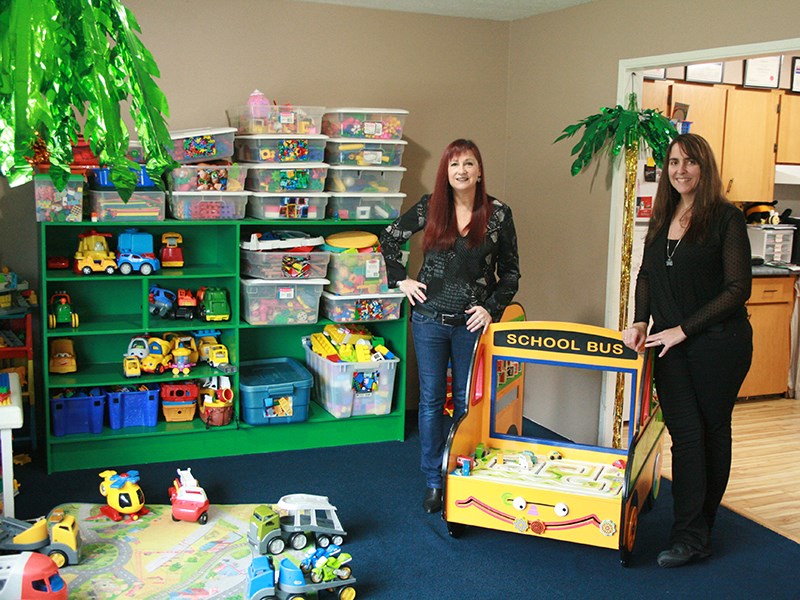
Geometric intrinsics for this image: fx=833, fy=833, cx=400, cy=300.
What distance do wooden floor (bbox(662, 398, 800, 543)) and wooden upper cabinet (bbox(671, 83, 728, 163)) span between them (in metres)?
1.55

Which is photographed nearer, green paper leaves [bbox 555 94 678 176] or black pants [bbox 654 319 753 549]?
black pants [bbox 654 319 753 549]

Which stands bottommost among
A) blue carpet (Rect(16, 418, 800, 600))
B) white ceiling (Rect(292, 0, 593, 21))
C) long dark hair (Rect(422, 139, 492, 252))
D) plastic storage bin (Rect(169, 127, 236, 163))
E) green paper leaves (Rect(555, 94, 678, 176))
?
blue carpet (Rect(16, 418, 800, 600))

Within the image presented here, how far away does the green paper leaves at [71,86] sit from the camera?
0.69 metres

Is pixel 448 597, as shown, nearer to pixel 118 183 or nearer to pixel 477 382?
pixel 477 382

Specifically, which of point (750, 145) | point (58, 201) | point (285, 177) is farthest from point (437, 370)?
point (750, 145)

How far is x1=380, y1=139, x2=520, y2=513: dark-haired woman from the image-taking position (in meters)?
3.11

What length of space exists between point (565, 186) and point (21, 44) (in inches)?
144

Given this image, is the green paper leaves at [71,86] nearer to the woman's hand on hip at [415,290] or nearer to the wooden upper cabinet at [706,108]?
the woman's hand on hip at [415,290]

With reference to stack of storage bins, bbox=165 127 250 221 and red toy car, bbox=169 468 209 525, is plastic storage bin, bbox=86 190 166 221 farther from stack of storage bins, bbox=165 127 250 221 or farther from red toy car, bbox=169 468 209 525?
red toy car, bbox=169 468 209 525

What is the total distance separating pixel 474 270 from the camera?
3133 mm

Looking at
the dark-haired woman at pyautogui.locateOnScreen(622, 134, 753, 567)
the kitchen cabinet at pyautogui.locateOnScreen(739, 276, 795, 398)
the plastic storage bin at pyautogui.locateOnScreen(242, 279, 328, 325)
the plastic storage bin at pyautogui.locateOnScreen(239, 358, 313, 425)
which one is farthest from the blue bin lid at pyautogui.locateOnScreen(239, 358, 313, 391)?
the kitchen cabinet at pyautogui.locateOnScreen(739, 276, 795, 398)

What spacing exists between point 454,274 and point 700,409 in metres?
0.99

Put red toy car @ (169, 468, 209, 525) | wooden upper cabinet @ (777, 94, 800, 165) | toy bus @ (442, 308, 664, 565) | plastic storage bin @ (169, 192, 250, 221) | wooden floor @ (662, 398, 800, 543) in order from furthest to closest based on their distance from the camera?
wooden upper cabinet @ (777, 94, 800, 165), plastic storage bin @ (169, 192, 250, 221), wooden floor @ (662, 398, 800, 543), red toy car @ (169, 468, 209, 525), toy bus @ (442, 308, 664, 565)

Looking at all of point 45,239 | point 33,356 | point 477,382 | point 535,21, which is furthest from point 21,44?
point 535,21
